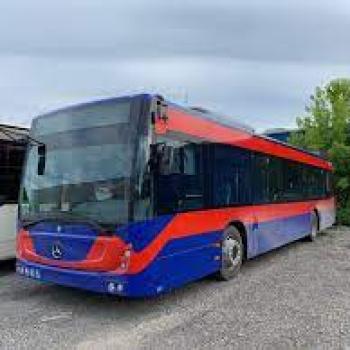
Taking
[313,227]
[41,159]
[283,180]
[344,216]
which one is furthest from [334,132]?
[41,159]

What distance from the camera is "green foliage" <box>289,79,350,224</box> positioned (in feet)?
75.5

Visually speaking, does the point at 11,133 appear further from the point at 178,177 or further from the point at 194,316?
the point at 194,316

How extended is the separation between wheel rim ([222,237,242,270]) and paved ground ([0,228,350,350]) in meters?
0.32

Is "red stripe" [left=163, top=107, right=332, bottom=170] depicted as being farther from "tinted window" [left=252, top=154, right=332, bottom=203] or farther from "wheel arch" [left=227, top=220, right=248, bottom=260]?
"wheel arch" [left=227, top=220, right=248, bottom=260]

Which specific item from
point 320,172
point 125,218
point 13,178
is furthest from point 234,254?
point 320,172

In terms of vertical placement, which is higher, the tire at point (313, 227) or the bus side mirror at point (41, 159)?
the bus side mirror at point (41, 159)

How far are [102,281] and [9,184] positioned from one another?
3.89 meters

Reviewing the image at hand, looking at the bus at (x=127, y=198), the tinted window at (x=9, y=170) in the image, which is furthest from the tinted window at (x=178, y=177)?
the tinted window at (x=9, y=170)

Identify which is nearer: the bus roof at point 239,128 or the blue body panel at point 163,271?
the blue body panel at point 163,271

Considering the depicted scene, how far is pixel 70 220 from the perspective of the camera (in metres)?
7.50

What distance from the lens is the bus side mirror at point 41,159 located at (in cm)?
812

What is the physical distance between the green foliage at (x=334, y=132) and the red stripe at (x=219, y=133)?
9.78 m

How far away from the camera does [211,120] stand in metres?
9.46

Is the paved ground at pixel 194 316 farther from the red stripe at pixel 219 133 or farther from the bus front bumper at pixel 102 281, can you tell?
the red stripe at pixel 219 133
